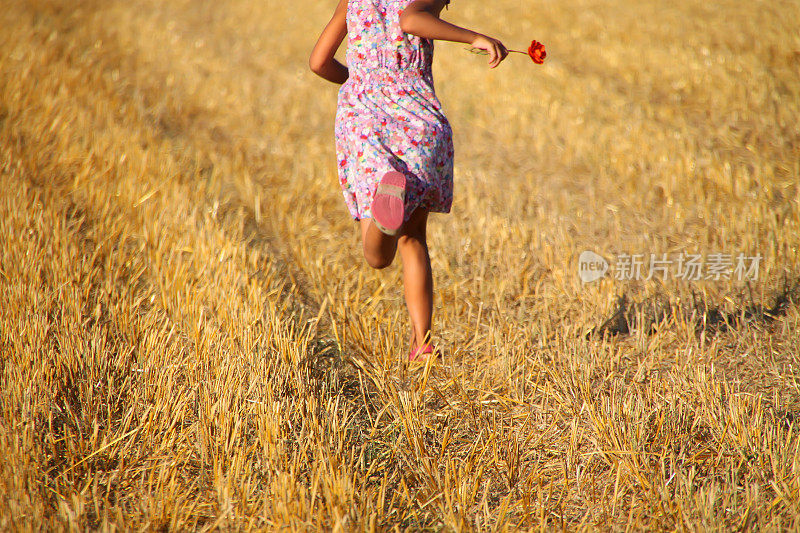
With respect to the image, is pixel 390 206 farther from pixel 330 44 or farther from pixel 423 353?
pixel 330 44

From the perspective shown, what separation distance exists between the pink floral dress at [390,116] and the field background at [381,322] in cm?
74

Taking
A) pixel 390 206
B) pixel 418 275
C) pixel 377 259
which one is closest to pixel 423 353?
pixel 418 275

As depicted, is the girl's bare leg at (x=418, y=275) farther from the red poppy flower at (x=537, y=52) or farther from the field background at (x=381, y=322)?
the red poppy flower at (x=537, y=52)

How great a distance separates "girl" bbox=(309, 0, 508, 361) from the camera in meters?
2.37

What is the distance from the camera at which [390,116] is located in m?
2.43

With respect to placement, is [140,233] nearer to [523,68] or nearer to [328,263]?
[328,263]

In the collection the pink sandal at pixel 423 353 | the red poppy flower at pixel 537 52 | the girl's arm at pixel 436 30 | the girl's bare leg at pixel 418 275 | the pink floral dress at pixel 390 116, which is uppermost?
the girl's arm at pixel 436 30

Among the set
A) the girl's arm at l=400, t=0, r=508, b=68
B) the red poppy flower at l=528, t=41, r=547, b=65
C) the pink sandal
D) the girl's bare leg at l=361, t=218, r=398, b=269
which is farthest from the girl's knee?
the red poppy flower at l=528, t=41, r=547, b=65

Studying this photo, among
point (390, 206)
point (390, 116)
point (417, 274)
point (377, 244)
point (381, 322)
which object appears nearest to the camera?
point (390, 206)

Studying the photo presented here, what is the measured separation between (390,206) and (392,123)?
44 centimetres

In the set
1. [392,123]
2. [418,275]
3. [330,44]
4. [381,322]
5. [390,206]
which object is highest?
[330,44]

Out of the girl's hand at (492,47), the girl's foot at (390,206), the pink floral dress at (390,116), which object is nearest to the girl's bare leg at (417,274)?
the pink floral dress at (390,116)

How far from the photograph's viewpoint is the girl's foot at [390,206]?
2.14 metres

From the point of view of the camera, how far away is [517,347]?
2787 millimetres
